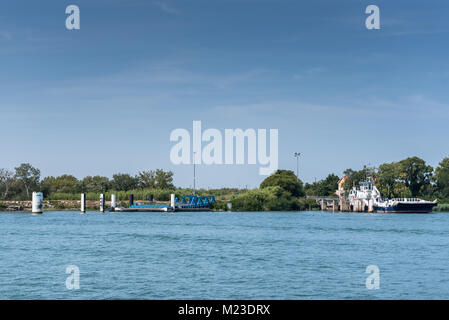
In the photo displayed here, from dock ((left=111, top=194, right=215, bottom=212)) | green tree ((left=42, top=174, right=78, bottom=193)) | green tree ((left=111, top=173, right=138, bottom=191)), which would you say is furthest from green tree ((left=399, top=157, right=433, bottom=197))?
green tree ((left=42, top=174, right=78, bottom=193))

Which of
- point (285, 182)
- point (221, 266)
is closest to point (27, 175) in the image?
point (285, 182)

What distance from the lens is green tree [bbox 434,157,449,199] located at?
131 meters

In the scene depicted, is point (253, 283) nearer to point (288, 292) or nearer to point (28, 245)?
point (288, 292)

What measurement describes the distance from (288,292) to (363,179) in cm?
11497

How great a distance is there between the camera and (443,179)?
433 ft

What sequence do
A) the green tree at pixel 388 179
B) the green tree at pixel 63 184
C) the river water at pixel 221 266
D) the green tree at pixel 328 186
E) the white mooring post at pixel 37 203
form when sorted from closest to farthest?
the river water at pixel 221 266 < the white mooring post at pixel 37 203 < the green tree at pixel 388 179 < the green tree at pixel 63 184 < the green tree at pixel 328 186

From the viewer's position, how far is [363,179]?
132375 mm

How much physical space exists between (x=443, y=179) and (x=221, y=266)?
4599 inches

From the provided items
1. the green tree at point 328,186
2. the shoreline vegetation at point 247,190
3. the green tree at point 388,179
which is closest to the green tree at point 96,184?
the shoreline vegetation at point 247,190

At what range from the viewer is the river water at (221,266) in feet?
72.9

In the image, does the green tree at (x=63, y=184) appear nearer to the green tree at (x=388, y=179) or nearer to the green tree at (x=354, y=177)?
the green tree at (x=354, y=177)

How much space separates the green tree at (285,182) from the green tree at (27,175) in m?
54.1

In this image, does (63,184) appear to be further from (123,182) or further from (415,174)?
(415,174)

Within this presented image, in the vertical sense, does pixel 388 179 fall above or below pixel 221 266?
above
